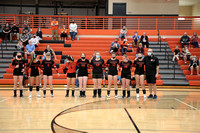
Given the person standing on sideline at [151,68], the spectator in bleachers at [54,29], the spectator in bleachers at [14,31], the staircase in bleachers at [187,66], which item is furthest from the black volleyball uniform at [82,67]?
the spectator in bleachers at [14,31]

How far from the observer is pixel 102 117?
7312 millimetres

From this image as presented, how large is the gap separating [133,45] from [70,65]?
929 centimetres

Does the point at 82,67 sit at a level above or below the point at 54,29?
below

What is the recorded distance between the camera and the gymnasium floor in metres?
6.04

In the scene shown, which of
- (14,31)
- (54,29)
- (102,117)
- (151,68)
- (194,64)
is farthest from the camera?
(54,29)

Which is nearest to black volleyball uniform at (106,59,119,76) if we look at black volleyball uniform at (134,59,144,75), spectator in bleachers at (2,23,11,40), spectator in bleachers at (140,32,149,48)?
black volleyball uniform at (134,59,144,75)

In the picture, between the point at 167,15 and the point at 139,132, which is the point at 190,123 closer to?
the point at 139,132

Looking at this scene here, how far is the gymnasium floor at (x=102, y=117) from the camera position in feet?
19.8

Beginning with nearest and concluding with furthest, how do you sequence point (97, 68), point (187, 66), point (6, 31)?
point (97, 68), point (187, 66), point (6, 31)

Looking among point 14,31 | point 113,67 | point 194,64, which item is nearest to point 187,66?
point 194,64

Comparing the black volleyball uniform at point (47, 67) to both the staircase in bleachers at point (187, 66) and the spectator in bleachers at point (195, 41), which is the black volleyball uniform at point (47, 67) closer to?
the staircase in bleachers at point (187, 66)

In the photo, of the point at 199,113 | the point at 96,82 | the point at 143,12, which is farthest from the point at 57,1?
the point at 199,113

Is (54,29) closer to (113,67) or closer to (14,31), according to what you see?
(14,31)

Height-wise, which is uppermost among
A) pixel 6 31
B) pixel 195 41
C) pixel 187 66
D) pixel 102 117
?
pixel 6 31
